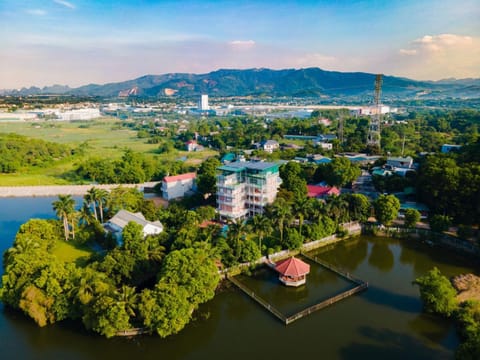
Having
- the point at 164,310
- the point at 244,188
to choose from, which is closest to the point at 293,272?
the point at 164,310

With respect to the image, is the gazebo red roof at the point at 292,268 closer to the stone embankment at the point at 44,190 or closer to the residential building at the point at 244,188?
the residential building at the point at 244,188

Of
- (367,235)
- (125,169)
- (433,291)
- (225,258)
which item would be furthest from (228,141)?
(433,291)

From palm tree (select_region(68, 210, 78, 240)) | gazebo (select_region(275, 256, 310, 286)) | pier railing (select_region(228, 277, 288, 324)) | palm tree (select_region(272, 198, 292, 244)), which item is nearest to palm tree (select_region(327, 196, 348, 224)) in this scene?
palm tree (select_region(272, 198, 292, 244))

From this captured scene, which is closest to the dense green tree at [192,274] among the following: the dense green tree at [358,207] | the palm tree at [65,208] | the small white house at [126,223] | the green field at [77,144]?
the small white house at [126,223]

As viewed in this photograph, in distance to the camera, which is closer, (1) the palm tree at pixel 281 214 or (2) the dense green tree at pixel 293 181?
(1) the palm tree at pixel 281 214

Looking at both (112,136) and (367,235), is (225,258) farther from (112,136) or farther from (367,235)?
(112,136)

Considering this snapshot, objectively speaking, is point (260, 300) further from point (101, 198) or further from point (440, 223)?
point (440, 223)
